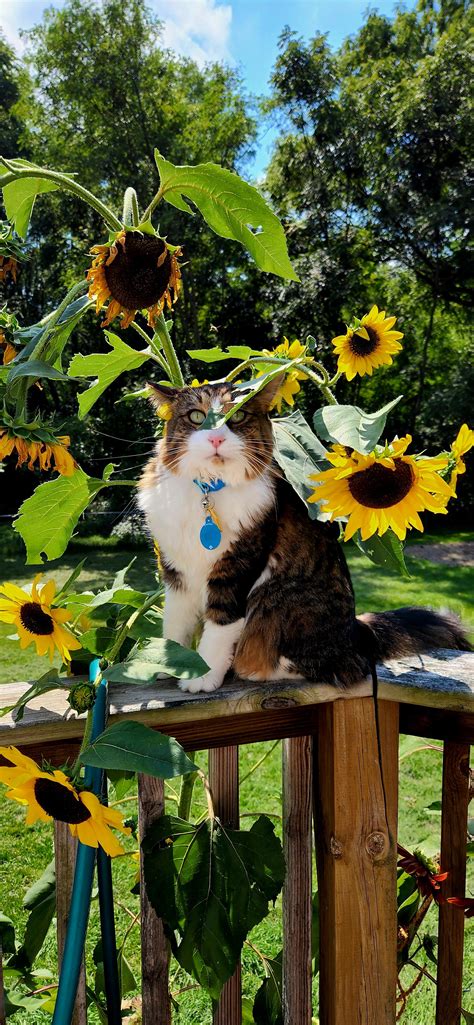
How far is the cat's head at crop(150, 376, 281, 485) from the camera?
3.35ft

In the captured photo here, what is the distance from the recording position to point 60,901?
98 cm

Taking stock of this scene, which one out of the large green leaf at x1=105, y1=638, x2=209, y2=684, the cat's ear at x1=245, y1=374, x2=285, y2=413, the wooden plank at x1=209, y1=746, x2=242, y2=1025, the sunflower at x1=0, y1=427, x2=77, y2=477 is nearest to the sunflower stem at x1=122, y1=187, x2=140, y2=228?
the sunflower at x1=0, y1=427, x2=77, y2=477

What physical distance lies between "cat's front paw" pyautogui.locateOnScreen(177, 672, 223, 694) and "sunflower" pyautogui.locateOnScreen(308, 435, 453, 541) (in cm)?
33

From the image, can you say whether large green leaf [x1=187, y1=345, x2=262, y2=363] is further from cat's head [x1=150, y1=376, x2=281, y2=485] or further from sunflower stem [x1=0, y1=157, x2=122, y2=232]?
sunflower stem [x1=0, y1=157, x2=122, y2=232]

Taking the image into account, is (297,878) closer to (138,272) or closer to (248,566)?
(248,566)

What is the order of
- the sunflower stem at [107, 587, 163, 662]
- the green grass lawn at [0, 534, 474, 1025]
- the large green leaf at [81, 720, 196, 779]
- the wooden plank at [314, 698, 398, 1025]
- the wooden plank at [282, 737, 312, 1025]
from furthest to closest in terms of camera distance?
the green grass lawn at [0, 534, 474, 1025] < the wooden plank at [282, 737, 312, 1025] < the wooden plank at [314, 698, 398, 1025] < the sunflower stem at [107, 587, 163, 662] < the large green leaf at [81, 720, 196, 779]

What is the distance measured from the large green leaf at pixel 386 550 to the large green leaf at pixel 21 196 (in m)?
0.54

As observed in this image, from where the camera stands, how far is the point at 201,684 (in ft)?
3.10

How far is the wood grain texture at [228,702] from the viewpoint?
2.75ft

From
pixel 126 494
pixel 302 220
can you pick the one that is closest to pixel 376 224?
pixel 302 220

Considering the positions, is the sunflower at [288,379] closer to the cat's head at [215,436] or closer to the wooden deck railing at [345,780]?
the cat's head at [215,436]

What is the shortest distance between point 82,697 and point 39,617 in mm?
129

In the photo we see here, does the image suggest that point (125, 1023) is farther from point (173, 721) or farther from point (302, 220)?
point (302, 220)

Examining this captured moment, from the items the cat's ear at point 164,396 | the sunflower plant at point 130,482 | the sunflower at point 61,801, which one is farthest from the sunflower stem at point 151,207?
the sunflower at point 61,801
